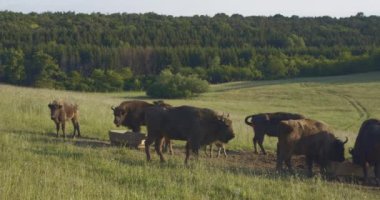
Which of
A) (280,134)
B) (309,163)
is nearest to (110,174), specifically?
(280,134)

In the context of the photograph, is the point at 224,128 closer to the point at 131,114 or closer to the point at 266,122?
the point at 266,122

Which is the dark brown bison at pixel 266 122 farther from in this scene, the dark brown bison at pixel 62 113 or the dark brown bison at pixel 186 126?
the dark brown bison at pixel 62 113

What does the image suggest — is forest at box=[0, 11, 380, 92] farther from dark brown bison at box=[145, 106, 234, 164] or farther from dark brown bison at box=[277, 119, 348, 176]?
dark brown bison at box=[277, 119, 348, 176]

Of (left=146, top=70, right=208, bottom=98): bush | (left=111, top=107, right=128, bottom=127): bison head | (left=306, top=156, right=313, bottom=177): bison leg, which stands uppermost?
(left=111, top=107, right=128, bottom=127): bison head

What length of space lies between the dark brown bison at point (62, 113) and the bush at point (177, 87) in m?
56.5

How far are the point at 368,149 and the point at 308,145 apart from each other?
5.49ft

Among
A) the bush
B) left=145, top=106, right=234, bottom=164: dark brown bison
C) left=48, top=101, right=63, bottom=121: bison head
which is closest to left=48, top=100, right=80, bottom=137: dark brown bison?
left=48, top=101, right=63, bottom=121: bison head

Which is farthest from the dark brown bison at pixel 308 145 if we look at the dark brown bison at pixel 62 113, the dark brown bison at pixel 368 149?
the dark brown bison at pixel 62 113

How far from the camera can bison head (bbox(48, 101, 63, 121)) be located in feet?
68.7

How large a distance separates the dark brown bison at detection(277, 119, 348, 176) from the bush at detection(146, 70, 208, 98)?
61421 mm

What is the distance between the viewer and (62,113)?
21.3 metres

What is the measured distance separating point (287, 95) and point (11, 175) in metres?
64.4

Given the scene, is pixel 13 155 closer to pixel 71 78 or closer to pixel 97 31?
pixel 71 78

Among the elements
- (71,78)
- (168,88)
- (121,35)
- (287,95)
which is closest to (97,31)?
(121,35)
